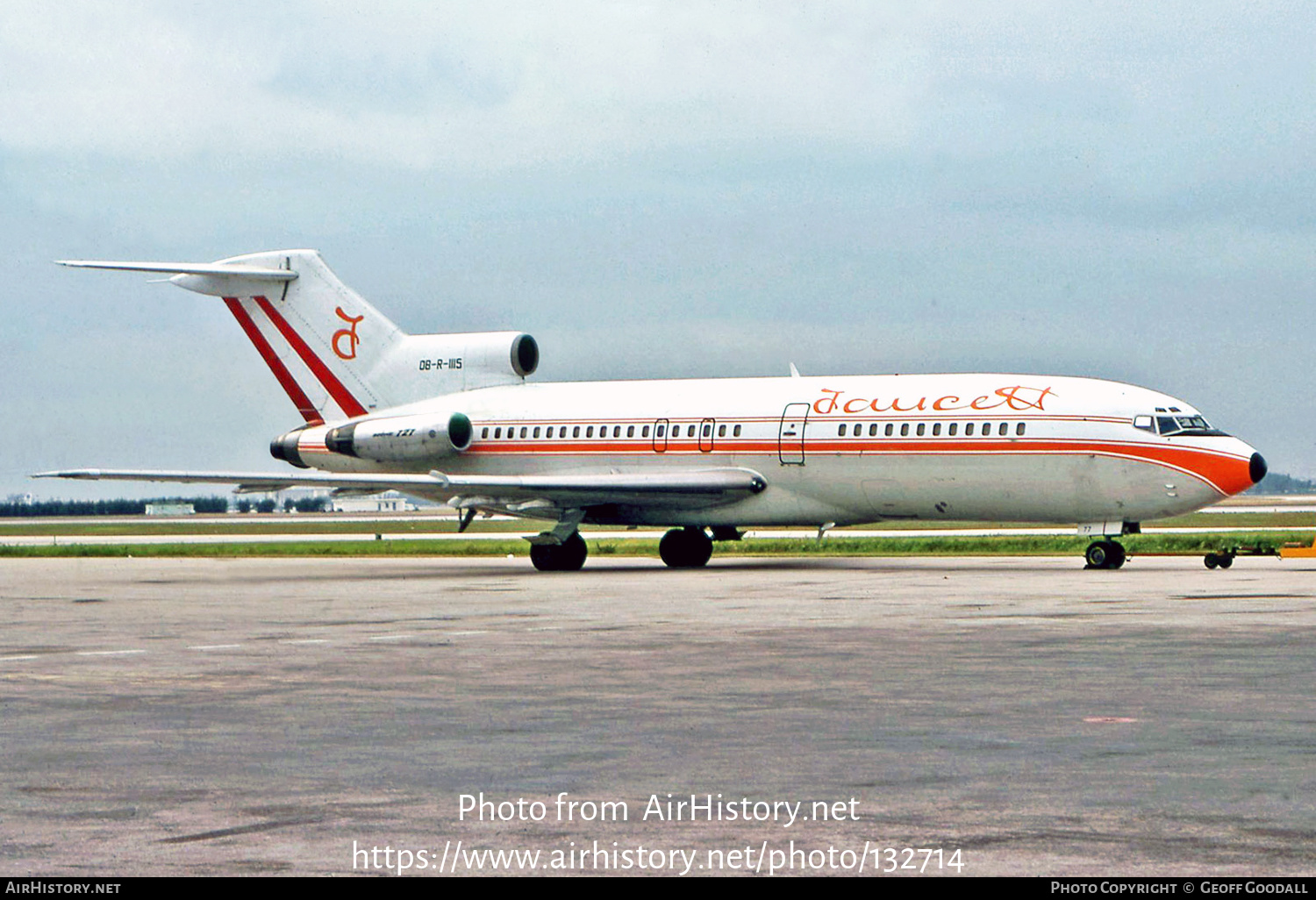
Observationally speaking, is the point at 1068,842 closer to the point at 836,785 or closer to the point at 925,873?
the point at 925,873

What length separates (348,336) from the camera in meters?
42.7

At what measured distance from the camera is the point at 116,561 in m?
43.5

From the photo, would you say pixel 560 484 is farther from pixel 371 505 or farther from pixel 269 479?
pixel 371 505

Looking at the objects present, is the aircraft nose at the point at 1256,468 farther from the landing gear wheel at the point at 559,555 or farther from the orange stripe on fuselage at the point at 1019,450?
the landing gear wheel at the point at 559,555

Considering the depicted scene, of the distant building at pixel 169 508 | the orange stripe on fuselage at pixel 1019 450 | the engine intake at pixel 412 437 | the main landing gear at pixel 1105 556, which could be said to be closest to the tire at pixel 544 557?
the orange stripe on fuselage at pixel 1019 450

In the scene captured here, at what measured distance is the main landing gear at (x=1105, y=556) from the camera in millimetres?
31703

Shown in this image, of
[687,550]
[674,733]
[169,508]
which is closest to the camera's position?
[674,733]

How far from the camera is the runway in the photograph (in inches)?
297

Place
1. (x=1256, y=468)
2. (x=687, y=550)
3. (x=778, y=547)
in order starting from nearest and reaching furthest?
(x=1256, y=468), (x=687, y=550), (x=778, y=547)

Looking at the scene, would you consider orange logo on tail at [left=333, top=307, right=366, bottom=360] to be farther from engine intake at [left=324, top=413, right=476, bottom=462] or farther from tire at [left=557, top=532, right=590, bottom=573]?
tire at [left=557, top=532, right=590, bottom=573]

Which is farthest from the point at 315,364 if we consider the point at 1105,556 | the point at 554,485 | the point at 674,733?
the point at 674,733

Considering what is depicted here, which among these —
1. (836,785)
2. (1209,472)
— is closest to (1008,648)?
(836,785)

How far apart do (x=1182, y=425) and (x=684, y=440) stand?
1041cm

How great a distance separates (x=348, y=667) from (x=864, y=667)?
4.56 metres
